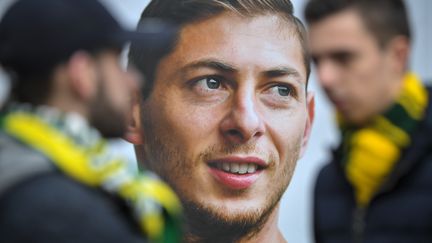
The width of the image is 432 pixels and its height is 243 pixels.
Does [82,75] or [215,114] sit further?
[215,114]

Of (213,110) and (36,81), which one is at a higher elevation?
(36,81)

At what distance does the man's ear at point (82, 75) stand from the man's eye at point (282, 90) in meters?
1.15

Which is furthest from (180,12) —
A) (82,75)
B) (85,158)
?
(85,158)

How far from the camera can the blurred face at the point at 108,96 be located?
6.23 ft

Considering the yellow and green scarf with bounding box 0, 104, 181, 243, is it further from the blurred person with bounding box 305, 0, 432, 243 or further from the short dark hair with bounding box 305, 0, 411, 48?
the short dark hair with bounding box 305, 0, 411, 48

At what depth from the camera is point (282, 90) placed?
117 inches

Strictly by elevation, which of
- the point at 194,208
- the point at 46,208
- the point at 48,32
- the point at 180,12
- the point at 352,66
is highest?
the point at 48,32

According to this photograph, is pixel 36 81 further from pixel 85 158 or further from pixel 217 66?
pixel 217 66

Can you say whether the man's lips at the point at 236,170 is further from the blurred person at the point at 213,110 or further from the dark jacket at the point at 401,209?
the dark jacket at the point at 401,209

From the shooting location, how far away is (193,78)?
288 centimetres

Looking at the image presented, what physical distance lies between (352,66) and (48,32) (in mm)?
1505

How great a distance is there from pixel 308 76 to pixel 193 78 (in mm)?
435

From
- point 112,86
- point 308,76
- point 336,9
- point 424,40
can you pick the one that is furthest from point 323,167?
point 112,86

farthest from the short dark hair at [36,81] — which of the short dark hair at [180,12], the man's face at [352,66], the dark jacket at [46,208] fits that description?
the man's face at [352,66]
